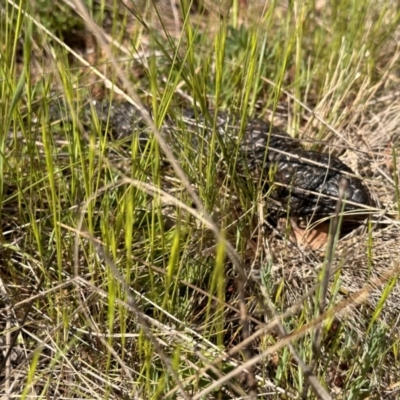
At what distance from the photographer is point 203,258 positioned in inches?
71.7

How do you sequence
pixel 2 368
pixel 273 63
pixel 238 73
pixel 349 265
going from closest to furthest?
1. pixel 2 368
2. pixel 349 265
3. pixel 238 73
4. pixel 273 63

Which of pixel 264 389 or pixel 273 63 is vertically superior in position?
pixel 273 63

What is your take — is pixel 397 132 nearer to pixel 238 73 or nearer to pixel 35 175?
pixel 238 73

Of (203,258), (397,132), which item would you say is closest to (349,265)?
(203,258)

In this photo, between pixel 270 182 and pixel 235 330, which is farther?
pixel 270 182

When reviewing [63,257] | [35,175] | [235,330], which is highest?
[35,175]

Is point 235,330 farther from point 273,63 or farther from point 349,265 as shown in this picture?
point 273,63

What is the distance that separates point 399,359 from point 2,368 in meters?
0.98

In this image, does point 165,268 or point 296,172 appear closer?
point 165,268

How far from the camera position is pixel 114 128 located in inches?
93.7

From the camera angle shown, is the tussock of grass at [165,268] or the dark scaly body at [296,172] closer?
the tussock of grass at [165,268]

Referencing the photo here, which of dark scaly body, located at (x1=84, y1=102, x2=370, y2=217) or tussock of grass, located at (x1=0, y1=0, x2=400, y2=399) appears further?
dark scaly body, located at (x1=84, y1=102, x2=370, y2=217)

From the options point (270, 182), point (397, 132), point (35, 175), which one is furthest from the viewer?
point (397, 132)

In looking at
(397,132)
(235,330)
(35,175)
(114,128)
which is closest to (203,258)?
(235,330)
